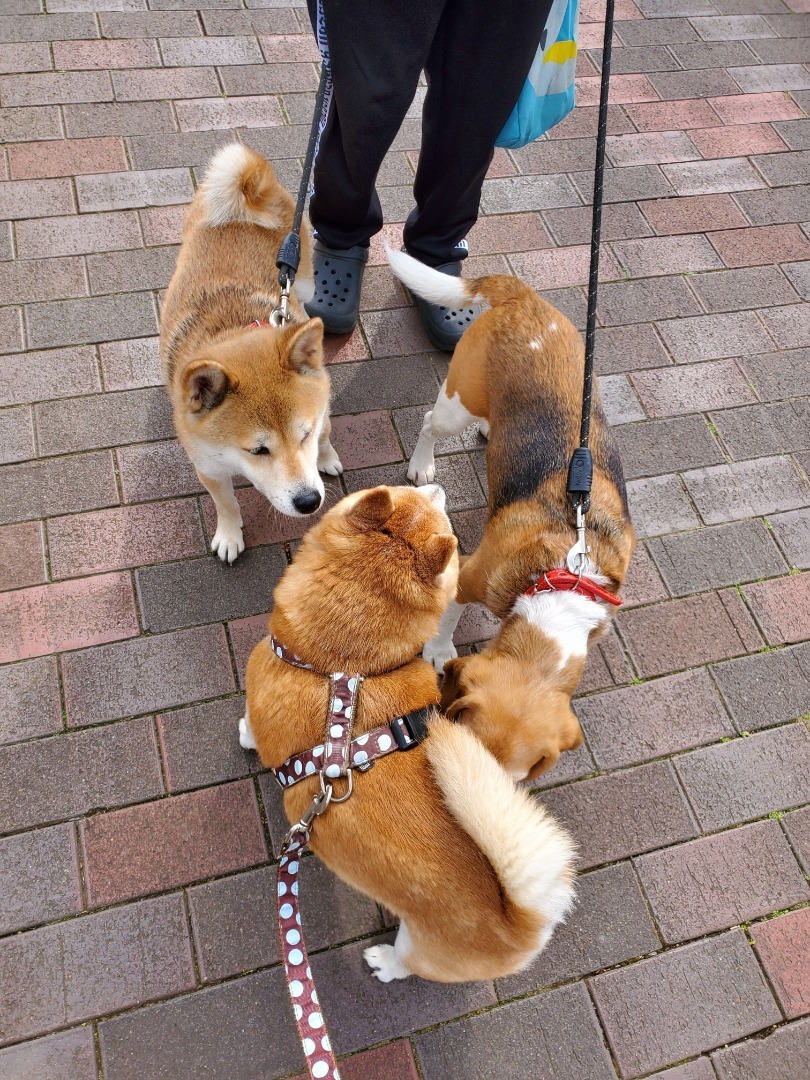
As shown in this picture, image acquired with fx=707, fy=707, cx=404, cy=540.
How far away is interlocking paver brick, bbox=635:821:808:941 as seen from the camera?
8.55 ft

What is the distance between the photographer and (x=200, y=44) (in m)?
4.59

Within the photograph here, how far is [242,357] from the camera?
251 cm

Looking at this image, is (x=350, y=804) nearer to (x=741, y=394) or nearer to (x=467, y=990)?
(x=467, y=990)

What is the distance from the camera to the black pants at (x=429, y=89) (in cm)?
269

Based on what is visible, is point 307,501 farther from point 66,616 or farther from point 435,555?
point 66,616

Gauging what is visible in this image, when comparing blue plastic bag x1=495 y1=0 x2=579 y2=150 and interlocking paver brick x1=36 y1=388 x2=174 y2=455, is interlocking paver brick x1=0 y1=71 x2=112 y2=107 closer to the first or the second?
interlocking paver brick x1=36 y1=388 x2=174 y2=455

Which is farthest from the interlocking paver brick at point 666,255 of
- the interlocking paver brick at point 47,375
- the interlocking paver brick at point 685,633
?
the interlocking paver brick at point 47,375

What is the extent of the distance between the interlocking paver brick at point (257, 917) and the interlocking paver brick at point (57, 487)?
168cm

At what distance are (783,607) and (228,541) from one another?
8.40ft

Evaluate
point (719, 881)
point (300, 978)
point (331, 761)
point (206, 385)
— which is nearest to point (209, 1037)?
point (300, 978)

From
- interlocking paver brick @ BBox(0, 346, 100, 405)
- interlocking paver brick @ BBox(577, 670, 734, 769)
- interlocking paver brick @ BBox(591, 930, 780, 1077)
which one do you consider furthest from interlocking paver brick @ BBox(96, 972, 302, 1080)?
interlocking paver brick @ BBox(0, 346, 100, 405)

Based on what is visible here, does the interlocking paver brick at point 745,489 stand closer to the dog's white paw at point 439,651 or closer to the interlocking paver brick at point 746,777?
the interlocking paver brick at point 746,777

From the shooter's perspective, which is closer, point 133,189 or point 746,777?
point 746,777

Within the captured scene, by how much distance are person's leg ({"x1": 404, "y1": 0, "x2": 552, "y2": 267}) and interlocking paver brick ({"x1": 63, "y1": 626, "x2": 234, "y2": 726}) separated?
233 centimetres
